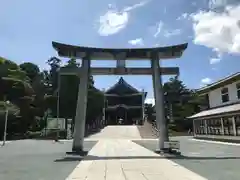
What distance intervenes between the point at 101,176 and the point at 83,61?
32.1ft

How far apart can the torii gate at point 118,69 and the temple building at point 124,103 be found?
189 ft

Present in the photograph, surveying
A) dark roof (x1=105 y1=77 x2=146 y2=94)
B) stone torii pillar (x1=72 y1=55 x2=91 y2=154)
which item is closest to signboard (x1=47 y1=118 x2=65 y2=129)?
stone torii pillar (x1=72 y1=55 x2=91 y2=154)

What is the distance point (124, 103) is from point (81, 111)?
60.7 meters

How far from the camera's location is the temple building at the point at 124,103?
7638cm

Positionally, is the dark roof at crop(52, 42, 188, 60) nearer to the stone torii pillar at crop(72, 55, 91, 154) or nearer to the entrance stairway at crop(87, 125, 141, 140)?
the stone torii pillar at crop(72, 55, 91, 154)

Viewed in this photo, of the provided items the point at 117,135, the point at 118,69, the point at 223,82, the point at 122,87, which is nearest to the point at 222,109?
the point at 223,82

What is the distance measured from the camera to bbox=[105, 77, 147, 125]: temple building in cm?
7638

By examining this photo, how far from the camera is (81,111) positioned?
17.1 m

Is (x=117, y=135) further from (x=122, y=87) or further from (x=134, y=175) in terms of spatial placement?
(x=134, y=175)

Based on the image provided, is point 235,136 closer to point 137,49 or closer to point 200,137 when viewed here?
point 200,137

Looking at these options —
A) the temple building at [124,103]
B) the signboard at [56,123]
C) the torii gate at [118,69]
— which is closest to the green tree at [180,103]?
the temple building at [124,103]

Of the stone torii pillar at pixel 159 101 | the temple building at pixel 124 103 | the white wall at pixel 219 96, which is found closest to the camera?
the stone torii pillar at pixel 159 101

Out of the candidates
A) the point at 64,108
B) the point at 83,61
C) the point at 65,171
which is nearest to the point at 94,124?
the point at 64,108

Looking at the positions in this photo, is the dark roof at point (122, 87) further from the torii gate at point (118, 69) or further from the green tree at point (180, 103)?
the torii gate at point (118, 69)
